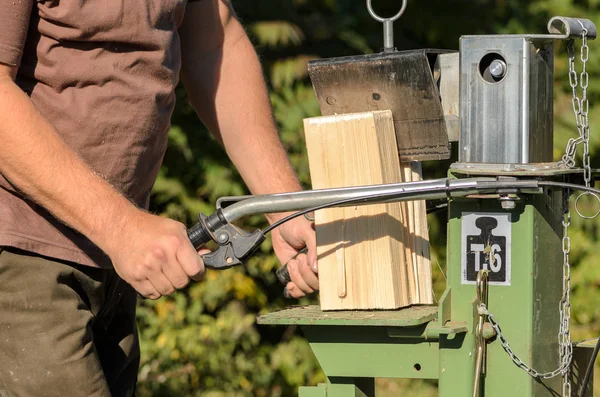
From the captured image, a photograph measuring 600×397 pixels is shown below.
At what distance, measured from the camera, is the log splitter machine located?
1.98 meters

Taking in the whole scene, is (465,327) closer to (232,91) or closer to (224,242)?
(224,242)

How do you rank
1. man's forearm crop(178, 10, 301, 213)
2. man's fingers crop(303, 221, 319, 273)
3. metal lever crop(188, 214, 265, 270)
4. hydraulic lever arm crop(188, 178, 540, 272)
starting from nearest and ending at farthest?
hydraulic lever arm crop(188, 178, 540, 272)
metal lever crop(188, 214, 265, 270)
man's fingers crop(303, 221, 319, 273)
man's forearm crop(178, 10, 301, 213)

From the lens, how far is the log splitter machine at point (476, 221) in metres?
1.98

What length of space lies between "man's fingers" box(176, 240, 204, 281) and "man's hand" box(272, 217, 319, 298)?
37 centimetres

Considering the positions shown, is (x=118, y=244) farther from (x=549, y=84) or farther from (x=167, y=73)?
Result: (x=549, y=84)

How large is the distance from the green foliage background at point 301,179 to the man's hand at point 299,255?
2.60m

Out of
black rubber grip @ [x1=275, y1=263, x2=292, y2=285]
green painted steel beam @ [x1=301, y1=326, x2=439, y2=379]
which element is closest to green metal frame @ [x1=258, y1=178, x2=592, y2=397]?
green painted steel beam @ [x1=301, y1=326, x2=439, y2=379]

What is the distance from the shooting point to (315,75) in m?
2.16

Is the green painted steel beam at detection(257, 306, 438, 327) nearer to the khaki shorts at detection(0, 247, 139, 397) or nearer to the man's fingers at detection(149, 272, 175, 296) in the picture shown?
the man's fingers at detection(149, 272, 175, 296)

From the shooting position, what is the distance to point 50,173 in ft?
6.45

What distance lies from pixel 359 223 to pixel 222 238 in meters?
0.31

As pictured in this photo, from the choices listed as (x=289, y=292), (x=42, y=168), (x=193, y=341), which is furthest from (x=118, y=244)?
(x=193, y=341)

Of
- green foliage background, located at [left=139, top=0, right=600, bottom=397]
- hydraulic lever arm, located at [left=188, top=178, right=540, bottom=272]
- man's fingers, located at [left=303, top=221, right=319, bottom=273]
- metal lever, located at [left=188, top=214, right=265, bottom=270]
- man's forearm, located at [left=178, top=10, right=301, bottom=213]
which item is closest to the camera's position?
hydraulic lever arm, located at [left=188, top=178, right=540, bottom=272]

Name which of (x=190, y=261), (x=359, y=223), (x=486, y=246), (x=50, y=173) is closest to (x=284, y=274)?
(x=359, y=223)
